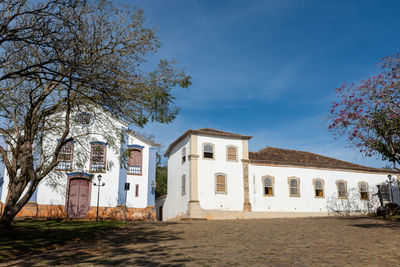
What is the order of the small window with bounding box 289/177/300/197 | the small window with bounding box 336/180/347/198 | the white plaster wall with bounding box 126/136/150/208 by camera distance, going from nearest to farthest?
the white plaster wall with bounding box 126/136/150/208, the small window with bounding box 289/177/300/197, the small window with bounding box 336/180/347/198

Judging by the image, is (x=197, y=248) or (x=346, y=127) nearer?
(x=197, y=248)

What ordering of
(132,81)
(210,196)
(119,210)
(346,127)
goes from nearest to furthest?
(132,81), (346,127), (119,210), (210,196)

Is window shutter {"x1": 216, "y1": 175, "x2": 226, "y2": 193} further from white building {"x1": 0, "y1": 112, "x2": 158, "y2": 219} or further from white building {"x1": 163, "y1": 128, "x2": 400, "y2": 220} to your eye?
white building {"x1": 0, "y1": 112, "x2": 158, "y2": 219}

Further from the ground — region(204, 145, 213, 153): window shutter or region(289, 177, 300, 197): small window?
region(204, 145, 213, 153): window shutter

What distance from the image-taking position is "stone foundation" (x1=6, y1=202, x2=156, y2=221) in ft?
70.0

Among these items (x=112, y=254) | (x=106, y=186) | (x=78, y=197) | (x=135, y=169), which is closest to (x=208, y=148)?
(x=135, y=169)

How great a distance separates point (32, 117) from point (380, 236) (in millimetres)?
13088

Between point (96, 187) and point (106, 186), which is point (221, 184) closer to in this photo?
point (106, 186)

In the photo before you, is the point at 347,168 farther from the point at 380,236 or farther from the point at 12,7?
the point at 12,7

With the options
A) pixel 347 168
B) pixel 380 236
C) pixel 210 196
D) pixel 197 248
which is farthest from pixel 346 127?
pixel 347 168

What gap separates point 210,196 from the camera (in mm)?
25078

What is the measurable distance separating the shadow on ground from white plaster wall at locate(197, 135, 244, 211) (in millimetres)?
12578

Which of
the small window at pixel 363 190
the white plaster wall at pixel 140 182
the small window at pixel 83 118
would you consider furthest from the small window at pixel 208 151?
the small window at pixel 363 190

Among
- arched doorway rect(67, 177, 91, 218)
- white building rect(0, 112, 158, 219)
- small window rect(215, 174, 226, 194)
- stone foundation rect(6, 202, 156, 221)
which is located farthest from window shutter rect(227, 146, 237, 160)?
arched doorway rect(67, 177, 91, 218)
